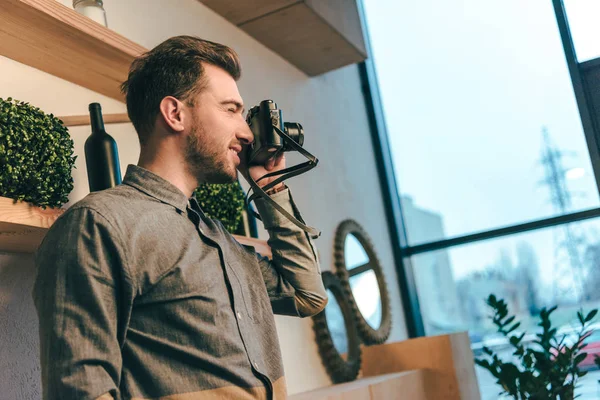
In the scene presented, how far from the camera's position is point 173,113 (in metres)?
1.37

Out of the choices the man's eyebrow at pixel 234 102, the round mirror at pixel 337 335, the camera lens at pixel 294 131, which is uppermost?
the man's eyebrow at pixel 234 102

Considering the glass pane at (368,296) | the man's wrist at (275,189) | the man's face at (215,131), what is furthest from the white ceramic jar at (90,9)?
the glass pane at (368,296)

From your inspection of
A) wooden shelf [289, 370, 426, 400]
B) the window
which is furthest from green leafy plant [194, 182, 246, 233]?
the window

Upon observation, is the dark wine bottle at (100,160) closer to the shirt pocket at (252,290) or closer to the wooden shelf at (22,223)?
the wooden shelf at (22,223)

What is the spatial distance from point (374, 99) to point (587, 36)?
114 centimetres

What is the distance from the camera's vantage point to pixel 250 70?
2.73 meters

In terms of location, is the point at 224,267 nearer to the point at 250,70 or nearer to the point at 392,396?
the point at 392,396

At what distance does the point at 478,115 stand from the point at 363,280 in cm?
112

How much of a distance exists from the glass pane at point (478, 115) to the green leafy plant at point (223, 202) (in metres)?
1.79

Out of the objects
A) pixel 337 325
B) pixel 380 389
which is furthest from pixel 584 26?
pixel 380 389

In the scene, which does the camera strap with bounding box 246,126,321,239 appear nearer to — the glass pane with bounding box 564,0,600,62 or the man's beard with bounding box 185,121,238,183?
A: the man's beard with bounding box 185,121,238,183

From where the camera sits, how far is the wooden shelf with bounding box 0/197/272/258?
1265mm

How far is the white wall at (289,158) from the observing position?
1469mm

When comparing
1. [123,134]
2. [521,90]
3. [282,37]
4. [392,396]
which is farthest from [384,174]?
[123,134]
